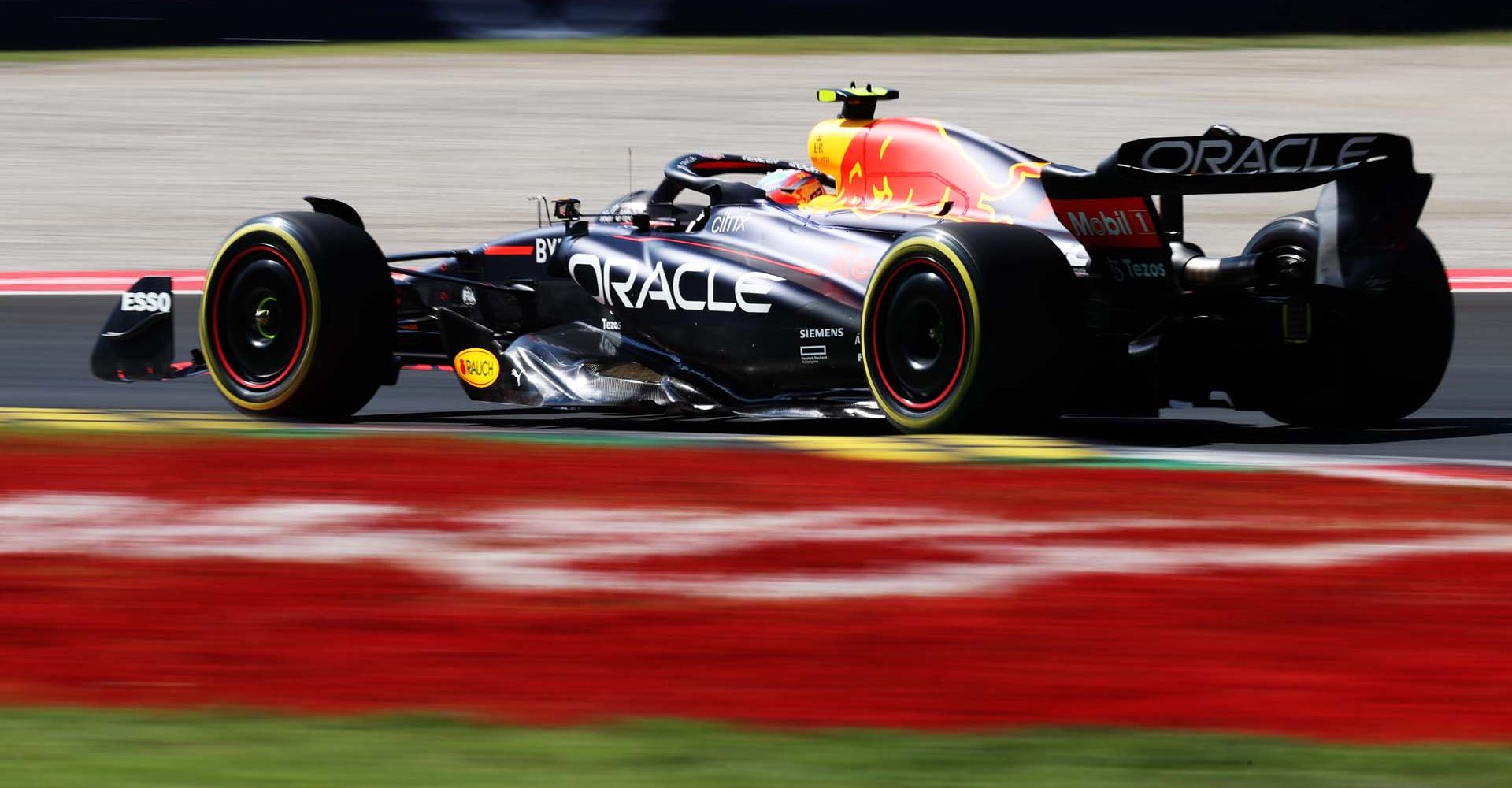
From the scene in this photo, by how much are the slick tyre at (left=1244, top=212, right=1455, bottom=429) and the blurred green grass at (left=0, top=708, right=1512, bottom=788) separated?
454cm

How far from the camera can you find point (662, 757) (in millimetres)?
4055

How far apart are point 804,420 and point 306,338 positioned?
2.09m

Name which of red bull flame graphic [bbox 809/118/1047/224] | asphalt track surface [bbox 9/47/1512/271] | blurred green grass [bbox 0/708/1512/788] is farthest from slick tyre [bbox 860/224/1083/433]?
asphalt track surface [bbox 9/47/1512/271]

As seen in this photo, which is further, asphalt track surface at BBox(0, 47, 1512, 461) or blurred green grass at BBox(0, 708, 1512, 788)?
asphalt track surface at BBox(0, 47, 1512, 461)

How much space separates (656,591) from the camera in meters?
5.48

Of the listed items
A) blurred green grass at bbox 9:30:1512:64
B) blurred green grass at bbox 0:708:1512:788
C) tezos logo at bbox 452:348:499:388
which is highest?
blurred green grass at bbox 9:30:1512:64

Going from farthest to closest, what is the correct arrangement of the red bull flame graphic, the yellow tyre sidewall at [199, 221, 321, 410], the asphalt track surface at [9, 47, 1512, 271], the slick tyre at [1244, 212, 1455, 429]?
the asphalt track surface at [9, 47, 1512, 271] < the yellow tyre sidewall at [199, 221, 321, 410] < the red bull flame graphic < the slick tyre at [1244, 212, 1455, 429]

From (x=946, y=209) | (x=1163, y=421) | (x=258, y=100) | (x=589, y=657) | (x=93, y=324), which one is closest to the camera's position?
(x=589, y=657)

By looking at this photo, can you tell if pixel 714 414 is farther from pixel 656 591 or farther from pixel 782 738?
pixel 782 738

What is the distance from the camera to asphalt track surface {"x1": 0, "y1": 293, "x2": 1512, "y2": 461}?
8.61 meters

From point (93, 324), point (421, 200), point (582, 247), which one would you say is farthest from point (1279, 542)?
point (421, 200)

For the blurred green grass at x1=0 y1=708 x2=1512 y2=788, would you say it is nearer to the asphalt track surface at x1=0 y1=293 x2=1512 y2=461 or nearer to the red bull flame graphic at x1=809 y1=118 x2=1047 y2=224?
the asphalt track surface at x1=0 y1=293 x2=1512 y2=461

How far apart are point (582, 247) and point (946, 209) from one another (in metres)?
1.71

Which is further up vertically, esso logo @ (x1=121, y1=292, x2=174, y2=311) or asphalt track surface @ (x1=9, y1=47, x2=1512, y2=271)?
asphalt track surface @ (x1=9, y1=47, x2=1512, y2=271)
